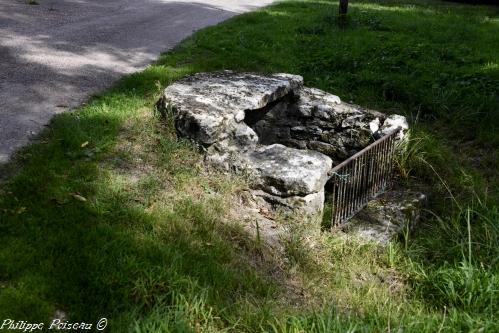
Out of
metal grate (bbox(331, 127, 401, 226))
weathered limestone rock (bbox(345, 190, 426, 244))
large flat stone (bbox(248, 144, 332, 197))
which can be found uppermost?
large flat stone (bbox(248, 144, 332, 197))

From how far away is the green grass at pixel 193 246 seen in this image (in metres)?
3.26

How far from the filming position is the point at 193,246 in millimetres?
3982

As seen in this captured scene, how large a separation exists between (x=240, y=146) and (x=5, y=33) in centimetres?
542

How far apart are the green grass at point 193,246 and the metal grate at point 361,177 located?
16.2 inches

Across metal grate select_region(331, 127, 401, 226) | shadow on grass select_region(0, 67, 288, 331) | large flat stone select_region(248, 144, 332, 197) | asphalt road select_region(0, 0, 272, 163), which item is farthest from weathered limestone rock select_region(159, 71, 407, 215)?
asphalt road select_region(0, 0, 272, 163)

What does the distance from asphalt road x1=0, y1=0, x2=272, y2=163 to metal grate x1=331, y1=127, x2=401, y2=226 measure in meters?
3.15

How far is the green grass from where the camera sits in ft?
10.7

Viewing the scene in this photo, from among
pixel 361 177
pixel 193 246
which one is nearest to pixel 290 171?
pixel 361 177

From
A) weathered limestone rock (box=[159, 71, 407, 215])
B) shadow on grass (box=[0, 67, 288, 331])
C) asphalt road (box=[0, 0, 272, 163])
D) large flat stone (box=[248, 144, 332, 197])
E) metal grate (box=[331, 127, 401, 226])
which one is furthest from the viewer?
asphalt road (box=[0, 0, 272, 163])

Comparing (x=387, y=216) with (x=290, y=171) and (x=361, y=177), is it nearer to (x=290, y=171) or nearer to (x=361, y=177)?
(x=361, y=177)

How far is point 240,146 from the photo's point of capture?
556 cm

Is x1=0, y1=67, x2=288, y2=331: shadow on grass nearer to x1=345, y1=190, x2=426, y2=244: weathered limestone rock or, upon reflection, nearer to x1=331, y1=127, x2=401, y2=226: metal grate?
x1=331, y1=127, x2=401, y2=226: metal grate

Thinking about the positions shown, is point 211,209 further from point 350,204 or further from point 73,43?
point 73,43

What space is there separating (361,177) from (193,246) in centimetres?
251
